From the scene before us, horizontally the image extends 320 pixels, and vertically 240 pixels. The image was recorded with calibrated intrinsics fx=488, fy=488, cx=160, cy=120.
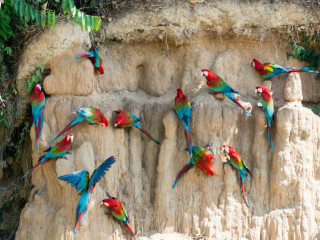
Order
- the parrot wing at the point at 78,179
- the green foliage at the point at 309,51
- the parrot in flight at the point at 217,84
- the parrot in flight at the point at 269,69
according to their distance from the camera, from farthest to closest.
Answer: the green foliage at the point at 309,51 → the parrot in flight at the point at 269,69 → the parrot in flight at the point at 217,84 → the parrot wing at the point at 78,179

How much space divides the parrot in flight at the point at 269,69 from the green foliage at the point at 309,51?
11.8 inches

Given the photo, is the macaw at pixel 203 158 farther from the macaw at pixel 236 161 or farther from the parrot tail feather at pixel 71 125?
the parrot tail feather at pixel 71 125

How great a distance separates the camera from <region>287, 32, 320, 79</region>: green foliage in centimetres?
614

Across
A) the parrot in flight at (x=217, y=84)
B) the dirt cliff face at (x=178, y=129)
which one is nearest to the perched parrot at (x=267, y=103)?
the dirt cliff face at (x=178, y=129)

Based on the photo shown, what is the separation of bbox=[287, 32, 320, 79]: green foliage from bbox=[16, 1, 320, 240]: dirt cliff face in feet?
0.43

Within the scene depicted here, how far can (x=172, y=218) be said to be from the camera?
18.4 feet

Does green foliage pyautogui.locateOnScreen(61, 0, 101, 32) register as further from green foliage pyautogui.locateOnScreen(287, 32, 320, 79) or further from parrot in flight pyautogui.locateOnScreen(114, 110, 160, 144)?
green foliage pyautogui.locateOnScreen(287, 32, 320, 79)

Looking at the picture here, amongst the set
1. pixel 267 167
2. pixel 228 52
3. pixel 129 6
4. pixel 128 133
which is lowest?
pixel 267 167

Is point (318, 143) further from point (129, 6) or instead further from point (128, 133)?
point (129, 6)

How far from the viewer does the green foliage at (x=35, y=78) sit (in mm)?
5785

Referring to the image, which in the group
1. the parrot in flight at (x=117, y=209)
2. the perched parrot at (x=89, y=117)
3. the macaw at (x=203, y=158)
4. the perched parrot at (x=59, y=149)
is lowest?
the parrot in flight at (x=117, y=209)

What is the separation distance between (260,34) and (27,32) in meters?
2.85

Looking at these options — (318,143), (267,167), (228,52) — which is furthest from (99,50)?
(318,143)

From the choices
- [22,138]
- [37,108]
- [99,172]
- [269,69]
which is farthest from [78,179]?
[269,69]
